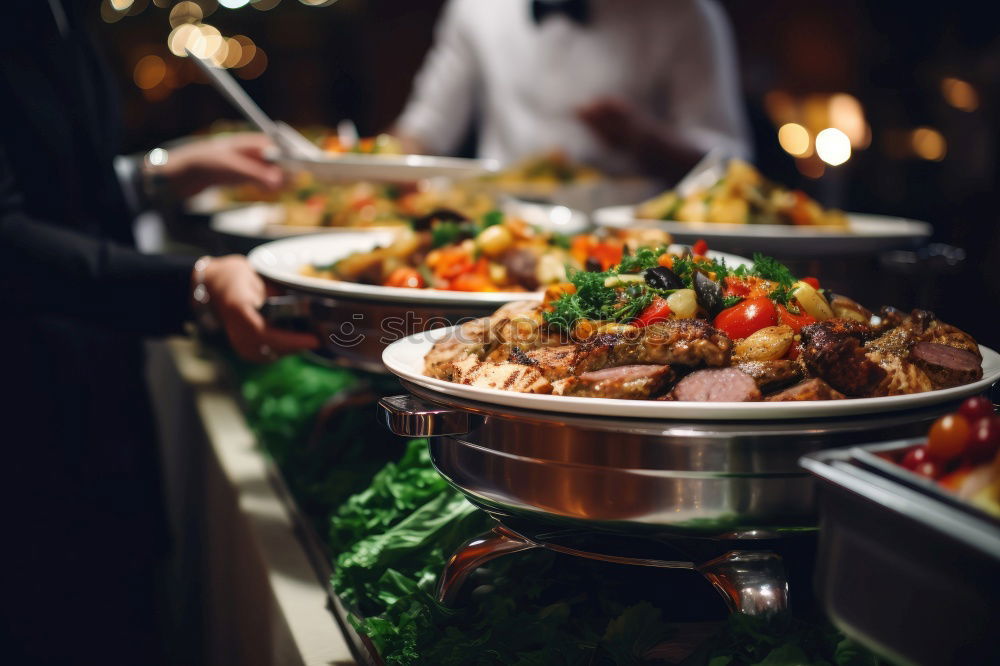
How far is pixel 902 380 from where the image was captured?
88 centimetres

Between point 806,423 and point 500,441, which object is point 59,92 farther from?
point 806,423

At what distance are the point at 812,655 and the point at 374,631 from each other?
1.64 ft

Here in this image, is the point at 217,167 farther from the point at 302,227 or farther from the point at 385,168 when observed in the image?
the point at 385,168

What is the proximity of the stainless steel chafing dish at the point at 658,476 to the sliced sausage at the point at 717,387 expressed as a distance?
2.8 inches

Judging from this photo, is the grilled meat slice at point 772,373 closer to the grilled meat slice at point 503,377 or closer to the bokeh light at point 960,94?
the grilled meat slice at point 503,377

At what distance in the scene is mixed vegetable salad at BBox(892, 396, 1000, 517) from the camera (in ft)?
1.97

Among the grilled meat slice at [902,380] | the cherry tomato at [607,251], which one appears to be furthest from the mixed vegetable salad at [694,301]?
the cherry tomato at [607,251]

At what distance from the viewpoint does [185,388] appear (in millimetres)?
2803

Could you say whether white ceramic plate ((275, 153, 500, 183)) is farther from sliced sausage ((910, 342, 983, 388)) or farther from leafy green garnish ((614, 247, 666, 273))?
sliced sausage ((910, 342, 983, 388))

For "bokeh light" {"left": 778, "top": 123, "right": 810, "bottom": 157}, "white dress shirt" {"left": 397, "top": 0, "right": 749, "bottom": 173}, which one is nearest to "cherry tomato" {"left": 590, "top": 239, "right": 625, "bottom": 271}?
"white dress shirt" {"left": 397, "top": 0, "right": 749, "bottom": 173}

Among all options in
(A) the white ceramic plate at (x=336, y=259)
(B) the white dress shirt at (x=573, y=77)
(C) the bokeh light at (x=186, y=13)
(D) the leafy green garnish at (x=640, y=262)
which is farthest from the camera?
(C) the bokeh light at (x=186, y=13)

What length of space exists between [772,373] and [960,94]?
6885 mm

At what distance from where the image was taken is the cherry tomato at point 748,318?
40.7 inches

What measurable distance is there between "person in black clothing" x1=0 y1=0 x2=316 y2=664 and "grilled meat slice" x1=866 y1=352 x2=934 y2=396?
3.99 ft
